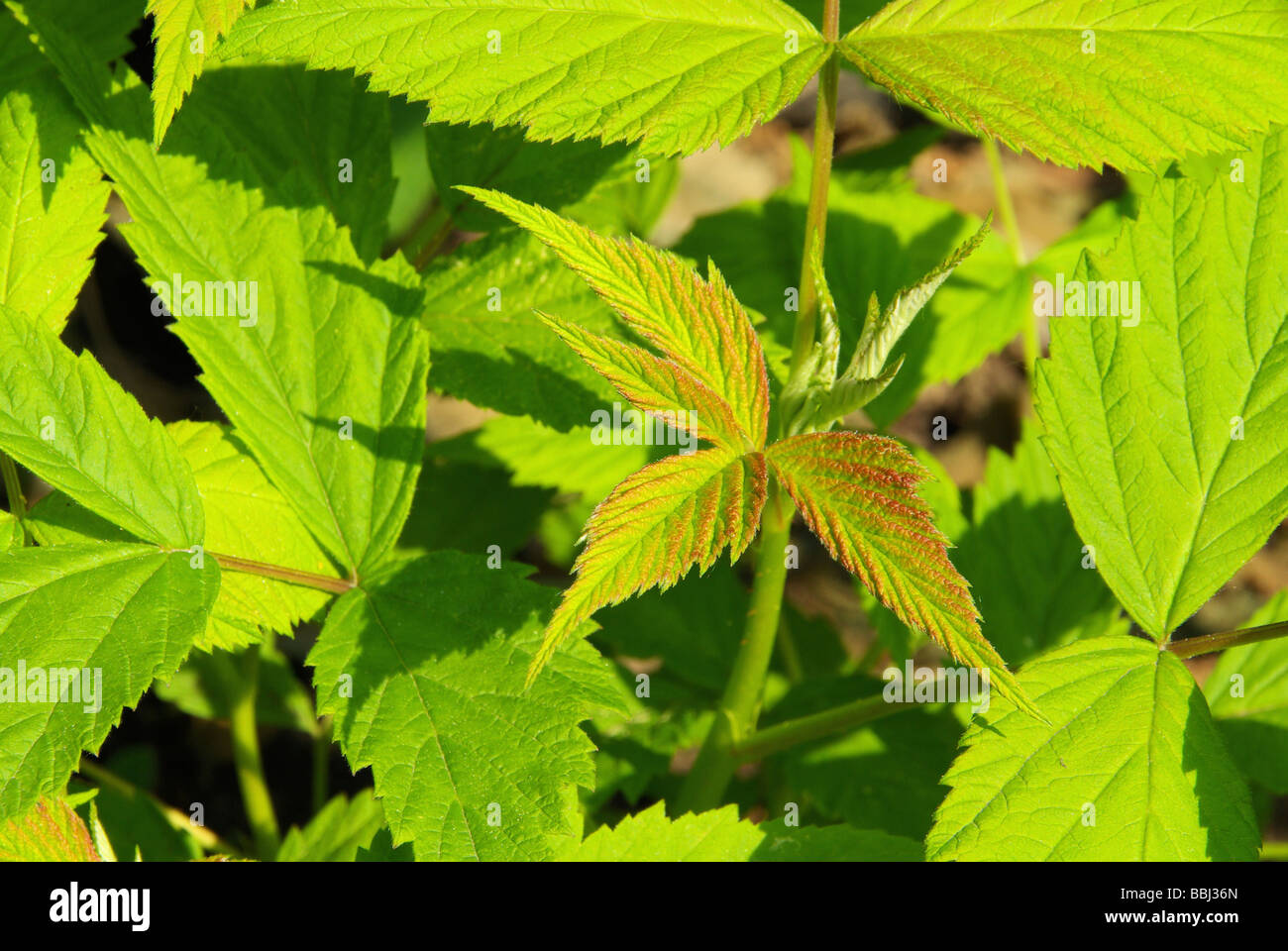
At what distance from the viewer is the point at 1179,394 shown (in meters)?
1.49

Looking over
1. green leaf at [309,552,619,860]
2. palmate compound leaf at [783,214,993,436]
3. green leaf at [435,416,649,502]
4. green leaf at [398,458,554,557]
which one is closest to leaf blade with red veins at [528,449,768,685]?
palmate compound leaf at [783,214,993,436]

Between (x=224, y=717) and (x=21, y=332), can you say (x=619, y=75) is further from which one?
(x=224, y=717)

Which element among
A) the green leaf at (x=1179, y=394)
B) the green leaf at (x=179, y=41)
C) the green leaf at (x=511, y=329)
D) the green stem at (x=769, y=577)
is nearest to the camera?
the green leaf at (x=179, y=41)

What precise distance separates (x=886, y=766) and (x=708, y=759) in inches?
17.5

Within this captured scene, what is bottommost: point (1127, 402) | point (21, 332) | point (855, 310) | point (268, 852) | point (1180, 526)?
point (268, 852)

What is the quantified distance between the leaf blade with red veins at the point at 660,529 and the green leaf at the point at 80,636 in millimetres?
492

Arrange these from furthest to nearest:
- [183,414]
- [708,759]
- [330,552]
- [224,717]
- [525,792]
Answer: [183,414] → [224,717] → [708,759] → [330,552] → [525,792]

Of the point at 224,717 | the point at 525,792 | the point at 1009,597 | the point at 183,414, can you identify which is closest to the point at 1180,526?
the point at 1009,597

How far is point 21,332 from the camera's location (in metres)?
1.39

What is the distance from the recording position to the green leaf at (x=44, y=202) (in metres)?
1.50

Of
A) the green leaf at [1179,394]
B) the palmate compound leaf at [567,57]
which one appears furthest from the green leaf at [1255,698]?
the palmate compound leaf at [567,57]

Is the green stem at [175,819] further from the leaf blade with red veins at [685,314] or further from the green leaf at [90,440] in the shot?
the leaf blade with red veins at [685,314]

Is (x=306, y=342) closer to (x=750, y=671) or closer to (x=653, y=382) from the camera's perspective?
(x=653, y=382)

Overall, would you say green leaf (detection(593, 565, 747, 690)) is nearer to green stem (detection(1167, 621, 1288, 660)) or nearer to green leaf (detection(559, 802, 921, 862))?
green leaf (detection(559, 802, 921, 862))
